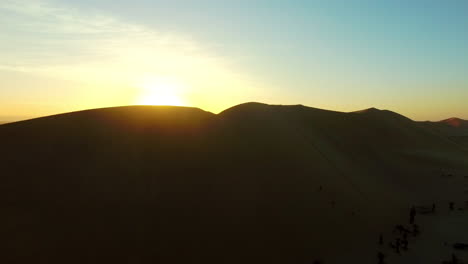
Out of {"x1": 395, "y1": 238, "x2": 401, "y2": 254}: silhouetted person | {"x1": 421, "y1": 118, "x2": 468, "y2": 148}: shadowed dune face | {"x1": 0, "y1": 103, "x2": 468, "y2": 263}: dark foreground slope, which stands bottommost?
{"x1": 395, "y1": 238, "x2": 401, "y2": 254}: silhouetted person

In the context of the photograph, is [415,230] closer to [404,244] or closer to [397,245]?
[404,244]

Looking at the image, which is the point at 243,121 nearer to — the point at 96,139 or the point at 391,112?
the point at 96,139

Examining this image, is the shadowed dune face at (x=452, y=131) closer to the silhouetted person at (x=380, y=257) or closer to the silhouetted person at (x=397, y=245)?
the silhouetted person at (x=397, y=245)

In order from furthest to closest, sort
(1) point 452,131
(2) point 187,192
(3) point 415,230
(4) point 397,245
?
(1) point 452,131 → (3) point 415,230 → (2) point 187,192 → (4) point 397,245

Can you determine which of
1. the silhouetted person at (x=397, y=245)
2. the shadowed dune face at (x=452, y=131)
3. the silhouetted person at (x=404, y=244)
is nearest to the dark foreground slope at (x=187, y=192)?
the silhouetted person at (x=397, y=245)

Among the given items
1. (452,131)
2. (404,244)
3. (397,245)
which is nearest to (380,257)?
(397,245)

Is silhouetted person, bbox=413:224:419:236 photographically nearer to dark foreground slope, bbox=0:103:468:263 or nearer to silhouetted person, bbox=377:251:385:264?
dark foreground slope, bbox=0:103:468:263

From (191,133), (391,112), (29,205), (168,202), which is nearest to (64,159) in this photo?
(29,205)

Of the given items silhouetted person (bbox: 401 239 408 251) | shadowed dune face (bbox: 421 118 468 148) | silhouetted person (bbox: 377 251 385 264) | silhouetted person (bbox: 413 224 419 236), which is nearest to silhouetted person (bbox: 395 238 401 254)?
silhouetted person (bbox: 401 239 408 251)
